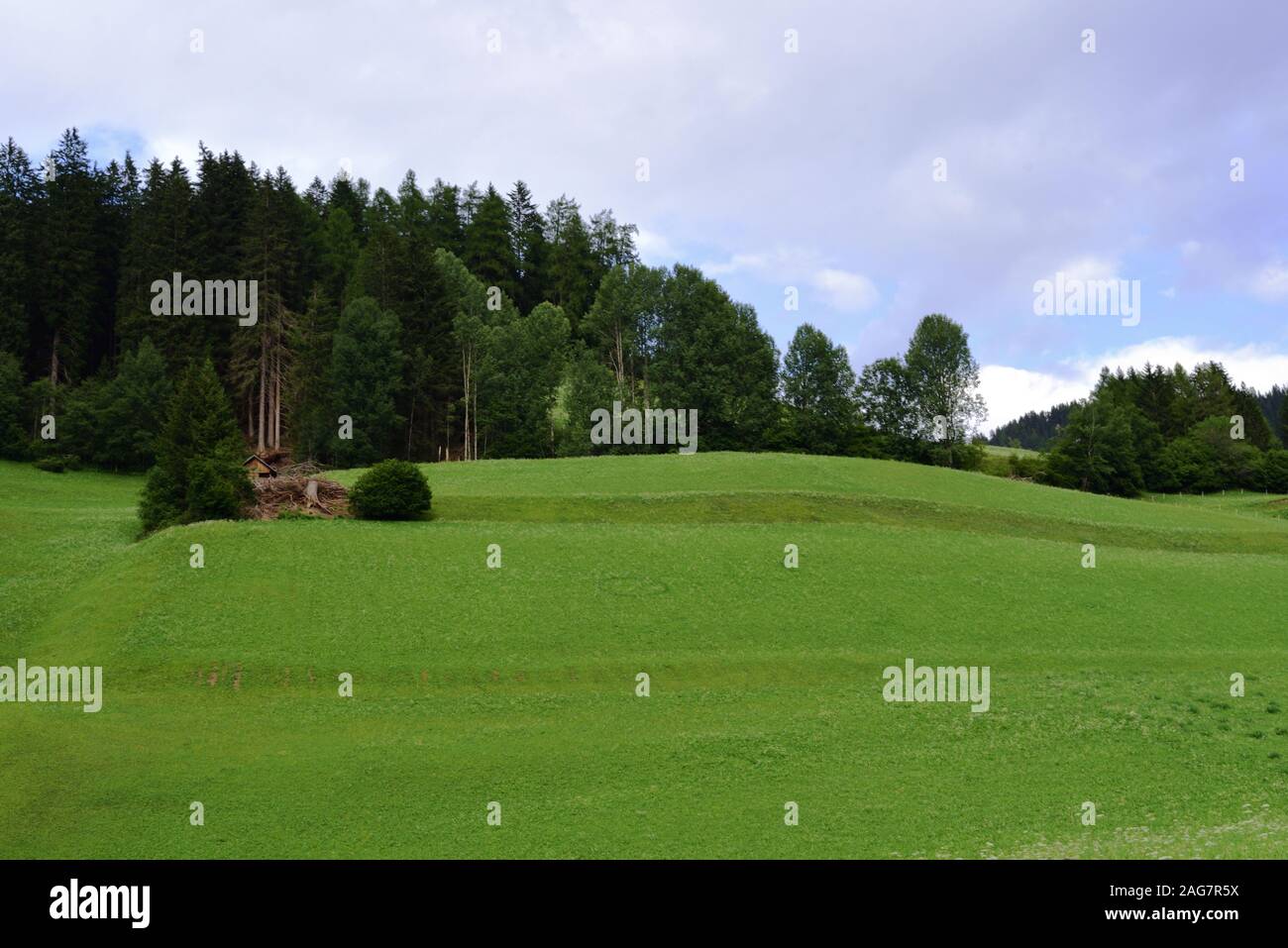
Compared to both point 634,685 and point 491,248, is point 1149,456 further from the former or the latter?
point 634,685

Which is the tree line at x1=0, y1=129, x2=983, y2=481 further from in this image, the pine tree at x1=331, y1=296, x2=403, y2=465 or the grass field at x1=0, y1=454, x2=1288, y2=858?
the grass field at x1=0, y1=454, x2=1288, y2=858

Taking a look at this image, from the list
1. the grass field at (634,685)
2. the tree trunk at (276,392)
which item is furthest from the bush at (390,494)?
the tree trunk at (276,392)

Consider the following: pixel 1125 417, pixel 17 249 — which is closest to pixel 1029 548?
pixel 1125 417

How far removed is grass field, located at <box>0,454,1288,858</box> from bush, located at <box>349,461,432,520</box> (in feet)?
6.27

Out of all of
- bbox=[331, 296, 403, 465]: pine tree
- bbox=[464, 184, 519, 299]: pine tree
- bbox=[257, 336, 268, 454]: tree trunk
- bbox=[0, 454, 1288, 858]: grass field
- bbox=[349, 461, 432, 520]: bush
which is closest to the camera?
bbox=[0, 454, 1288, 858]: grass field

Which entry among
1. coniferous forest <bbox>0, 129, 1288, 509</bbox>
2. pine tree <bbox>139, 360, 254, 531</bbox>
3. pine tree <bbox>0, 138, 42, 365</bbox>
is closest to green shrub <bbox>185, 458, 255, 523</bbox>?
pine tree <bbox>139, 360, 254, 531</bbox>

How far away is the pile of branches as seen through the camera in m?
48.0

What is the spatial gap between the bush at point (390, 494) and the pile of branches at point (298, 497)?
4.25 ft

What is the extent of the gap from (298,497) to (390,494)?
18.4 ft

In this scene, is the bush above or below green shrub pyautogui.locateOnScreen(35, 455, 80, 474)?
below

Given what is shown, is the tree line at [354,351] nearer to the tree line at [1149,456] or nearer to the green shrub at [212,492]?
the tree line at [1149,456]

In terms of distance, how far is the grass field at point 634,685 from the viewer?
19.9 m

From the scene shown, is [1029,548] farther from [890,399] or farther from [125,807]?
[890,399]

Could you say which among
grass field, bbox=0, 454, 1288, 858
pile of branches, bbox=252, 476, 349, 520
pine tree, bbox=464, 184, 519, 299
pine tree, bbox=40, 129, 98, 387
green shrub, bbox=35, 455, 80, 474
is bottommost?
grass field, bbox=0, 454, 1288, 858
